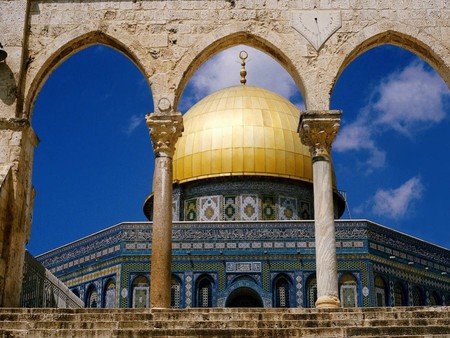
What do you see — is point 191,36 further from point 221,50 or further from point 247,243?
point 247,243

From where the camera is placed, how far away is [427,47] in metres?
13.3

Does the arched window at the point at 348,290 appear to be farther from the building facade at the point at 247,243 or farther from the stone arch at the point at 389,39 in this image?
the stone arch at the point at 389,39

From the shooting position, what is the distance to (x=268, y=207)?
1110 inches

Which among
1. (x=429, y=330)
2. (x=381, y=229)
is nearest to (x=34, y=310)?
(x=429, y=330)

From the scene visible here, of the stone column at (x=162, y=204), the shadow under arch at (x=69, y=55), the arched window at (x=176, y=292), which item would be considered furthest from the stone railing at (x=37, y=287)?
the arched window at (x=176, y=292)

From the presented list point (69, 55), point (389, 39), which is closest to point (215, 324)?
point (69, 55)

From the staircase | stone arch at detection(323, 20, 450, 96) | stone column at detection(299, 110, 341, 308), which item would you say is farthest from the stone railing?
stone arch at detection(323, 20, 450, 96)

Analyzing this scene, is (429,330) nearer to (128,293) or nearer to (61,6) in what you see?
(61,6)

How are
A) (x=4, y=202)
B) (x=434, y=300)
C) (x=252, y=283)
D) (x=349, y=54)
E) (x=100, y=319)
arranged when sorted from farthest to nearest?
(x=434, y=300) → (x=252, y=283) → (x=349, y=54) → (x=4, y=202) → (x=100, y=319)

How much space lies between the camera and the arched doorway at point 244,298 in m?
25.8

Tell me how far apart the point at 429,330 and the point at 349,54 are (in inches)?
211

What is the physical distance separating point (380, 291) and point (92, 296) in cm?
934

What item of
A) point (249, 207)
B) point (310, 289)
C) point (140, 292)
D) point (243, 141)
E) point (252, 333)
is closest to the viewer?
point (252, 333)

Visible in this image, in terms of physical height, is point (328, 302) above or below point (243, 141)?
below
